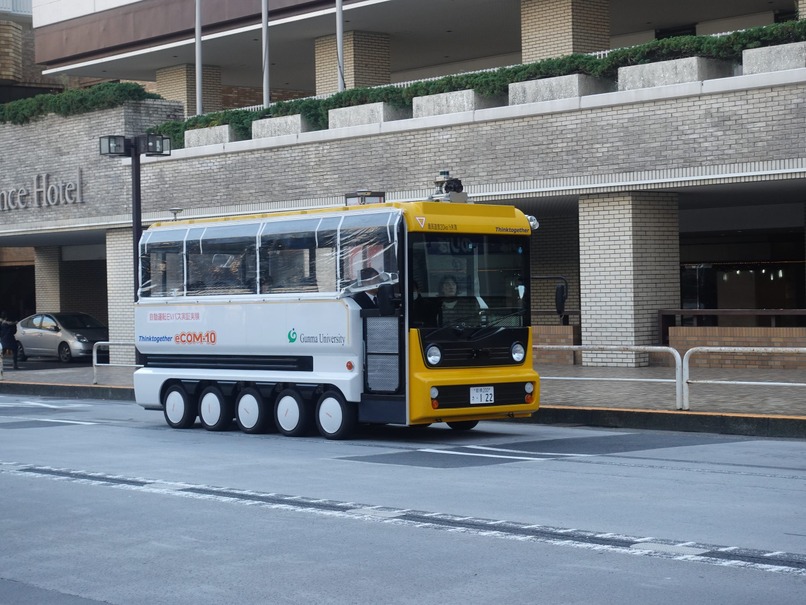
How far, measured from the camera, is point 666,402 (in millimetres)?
17562

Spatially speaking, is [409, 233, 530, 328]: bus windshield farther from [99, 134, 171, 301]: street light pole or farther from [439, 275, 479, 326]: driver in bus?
[99, 134, 171, 301]: street light pole

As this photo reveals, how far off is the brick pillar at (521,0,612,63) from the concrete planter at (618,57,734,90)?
4.33 metres

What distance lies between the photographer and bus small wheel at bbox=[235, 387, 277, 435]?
16.8 metres

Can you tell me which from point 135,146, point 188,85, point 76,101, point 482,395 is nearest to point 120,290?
point 76,101

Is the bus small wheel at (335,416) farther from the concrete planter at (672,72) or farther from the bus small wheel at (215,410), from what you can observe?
the concrete planter at (672,72)

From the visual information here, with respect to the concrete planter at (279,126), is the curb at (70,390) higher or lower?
lower

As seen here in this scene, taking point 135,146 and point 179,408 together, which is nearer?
point 179,408

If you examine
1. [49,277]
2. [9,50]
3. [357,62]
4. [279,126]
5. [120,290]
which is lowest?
[120,290]

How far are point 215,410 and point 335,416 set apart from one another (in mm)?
2497

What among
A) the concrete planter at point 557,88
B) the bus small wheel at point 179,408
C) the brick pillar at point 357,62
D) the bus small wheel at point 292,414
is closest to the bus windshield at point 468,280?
the bus small wheel at point 292,414

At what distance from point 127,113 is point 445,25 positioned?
853 centimetres

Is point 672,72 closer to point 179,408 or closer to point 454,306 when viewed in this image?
point 454,306

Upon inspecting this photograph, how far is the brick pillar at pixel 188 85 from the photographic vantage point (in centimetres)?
3731

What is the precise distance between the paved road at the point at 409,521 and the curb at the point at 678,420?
33 cm
